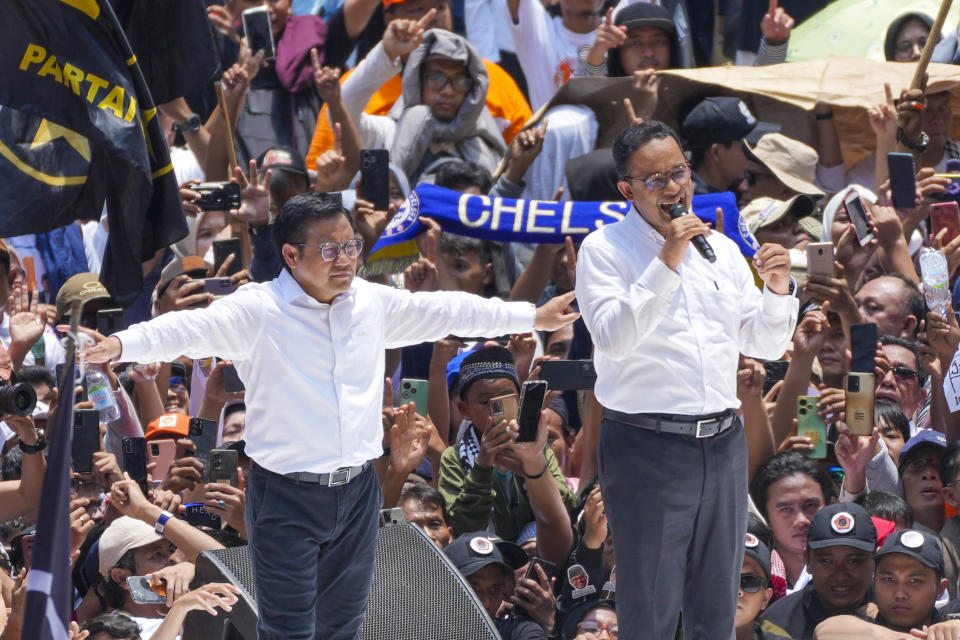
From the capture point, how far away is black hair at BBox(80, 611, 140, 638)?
227 inches

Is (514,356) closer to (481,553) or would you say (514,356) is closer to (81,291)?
(481,553)

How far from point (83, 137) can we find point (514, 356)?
2.19m

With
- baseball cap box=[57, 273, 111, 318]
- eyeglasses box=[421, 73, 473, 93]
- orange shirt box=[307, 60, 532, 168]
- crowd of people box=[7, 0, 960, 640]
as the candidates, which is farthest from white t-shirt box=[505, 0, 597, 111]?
baseball cap box=[57, 273, 111, 318]

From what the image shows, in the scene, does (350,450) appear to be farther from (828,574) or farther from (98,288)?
(98,288)

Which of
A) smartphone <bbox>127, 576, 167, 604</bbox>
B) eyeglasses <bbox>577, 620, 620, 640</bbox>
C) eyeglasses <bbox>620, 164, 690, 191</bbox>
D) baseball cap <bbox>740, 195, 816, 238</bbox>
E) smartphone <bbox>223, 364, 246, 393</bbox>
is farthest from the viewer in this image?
baseball cap <bbox>740, 195, 816, 238</bbox>

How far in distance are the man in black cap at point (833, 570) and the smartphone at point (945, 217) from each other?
6.23ft

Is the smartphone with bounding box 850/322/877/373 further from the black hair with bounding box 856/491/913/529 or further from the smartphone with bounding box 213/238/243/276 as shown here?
the smartphone with bounding box 213/238/243/276

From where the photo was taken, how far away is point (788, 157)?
8273 mm

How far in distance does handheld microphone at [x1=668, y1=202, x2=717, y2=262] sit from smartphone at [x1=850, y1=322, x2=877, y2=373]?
7.29 ft

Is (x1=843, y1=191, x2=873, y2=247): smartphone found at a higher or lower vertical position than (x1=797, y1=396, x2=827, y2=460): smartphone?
higher

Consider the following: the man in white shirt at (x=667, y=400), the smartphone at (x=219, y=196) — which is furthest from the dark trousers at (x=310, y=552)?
the smartphone at (x=219, y=196)

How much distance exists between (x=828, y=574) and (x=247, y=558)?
230 centimetres

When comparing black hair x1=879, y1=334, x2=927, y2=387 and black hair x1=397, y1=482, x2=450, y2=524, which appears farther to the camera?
black hair x1=879, y1=334, x2=927, y2=387

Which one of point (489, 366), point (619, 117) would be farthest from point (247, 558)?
point (619, 117)
